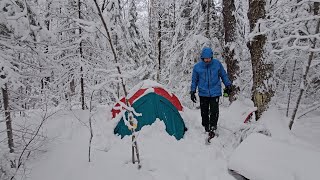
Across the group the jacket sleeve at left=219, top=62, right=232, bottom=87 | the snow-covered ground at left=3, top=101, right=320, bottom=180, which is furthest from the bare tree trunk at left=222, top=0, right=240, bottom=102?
the jacket sleeve at left=219, top=62, right=232, bottom=87

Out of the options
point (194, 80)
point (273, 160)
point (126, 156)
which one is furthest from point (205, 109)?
point (273, 160)

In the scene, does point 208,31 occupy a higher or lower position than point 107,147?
higher

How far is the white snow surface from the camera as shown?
11.1 ft

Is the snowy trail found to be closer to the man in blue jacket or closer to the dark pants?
the dark pants

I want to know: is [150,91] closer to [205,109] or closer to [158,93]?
[158,93]

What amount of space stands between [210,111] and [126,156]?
7.16 feet

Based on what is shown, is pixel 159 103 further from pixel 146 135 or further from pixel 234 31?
pixel 234 31

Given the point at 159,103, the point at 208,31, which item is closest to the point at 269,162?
the point at 159,103

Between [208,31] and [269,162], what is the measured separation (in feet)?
30.9

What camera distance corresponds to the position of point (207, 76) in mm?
6379

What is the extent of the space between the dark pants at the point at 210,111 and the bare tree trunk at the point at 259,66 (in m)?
0.98

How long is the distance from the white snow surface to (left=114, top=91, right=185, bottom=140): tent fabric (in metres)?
2.37

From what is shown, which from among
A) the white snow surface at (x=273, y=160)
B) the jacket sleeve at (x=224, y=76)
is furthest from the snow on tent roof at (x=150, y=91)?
Result: the white snow surface at (x=273, y=160)

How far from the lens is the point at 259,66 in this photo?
18.0 ft
